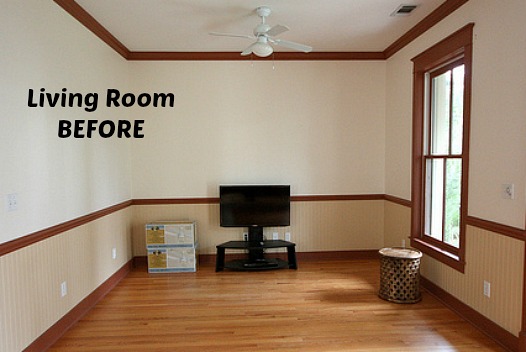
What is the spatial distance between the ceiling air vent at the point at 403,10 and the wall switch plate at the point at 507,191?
1.94m

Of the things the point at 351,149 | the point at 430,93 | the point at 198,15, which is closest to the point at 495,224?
the point at 430,93

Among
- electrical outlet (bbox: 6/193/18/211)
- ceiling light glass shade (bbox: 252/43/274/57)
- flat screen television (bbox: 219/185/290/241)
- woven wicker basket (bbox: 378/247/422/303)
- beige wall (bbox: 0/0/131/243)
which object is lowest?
woven wicker basket (bbox: 378/247/422/303)

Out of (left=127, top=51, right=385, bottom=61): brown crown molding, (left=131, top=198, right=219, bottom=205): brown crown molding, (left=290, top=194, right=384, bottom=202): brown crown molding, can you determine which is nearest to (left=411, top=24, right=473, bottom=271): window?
(left=290, top=194, right=384, bottom=202): brown crown molding

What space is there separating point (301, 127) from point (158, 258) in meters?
2.68

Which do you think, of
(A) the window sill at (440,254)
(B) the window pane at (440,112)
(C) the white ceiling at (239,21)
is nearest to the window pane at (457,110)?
(B) the window pane at (440,112)

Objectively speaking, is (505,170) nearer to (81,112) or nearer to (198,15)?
(198,15)

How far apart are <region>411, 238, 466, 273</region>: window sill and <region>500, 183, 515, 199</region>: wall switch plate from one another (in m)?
0.81

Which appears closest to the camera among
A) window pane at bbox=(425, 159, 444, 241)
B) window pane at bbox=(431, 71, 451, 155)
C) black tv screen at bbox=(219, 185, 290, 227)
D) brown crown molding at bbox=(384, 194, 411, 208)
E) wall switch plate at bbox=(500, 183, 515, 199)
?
wall switch plate at bbox=(500, 183, 515, 199)

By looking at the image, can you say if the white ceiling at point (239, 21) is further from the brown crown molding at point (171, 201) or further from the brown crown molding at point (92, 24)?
the brown crown molding at point (171, 201)

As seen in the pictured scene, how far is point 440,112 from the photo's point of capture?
3.63 meters

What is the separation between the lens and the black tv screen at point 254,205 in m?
4.52

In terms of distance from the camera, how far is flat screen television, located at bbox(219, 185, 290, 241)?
4520 millimetres

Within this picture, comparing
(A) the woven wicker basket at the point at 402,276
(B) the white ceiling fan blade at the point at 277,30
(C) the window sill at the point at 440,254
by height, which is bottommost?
(A) the woven wicker basket at the point at 402,276

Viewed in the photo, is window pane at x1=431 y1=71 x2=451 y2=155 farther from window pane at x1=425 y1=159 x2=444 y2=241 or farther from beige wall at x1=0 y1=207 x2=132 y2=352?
beige wall at x1=0 y1=207 x2=132 y2=352
